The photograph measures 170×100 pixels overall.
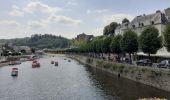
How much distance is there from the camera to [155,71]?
75938mm

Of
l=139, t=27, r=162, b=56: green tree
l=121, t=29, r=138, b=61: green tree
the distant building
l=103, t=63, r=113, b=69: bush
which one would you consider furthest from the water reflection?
the distant building

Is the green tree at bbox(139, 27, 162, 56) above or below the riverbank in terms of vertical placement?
above

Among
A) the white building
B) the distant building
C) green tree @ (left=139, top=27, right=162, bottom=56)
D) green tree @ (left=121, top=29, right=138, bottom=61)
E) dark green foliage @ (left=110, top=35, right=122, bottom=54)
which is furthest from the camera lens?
dark green foliage @ (left=110, top=35, right=122, bottom=54)

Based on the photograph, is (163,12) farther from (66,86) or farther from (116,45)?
(66,86)

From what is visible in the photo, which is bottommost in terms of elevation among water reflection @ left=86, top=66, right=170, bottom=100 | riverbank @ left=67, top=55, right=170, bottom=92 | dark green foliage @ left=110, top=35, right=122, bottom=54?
water reflection @ left=86, top=66, right=170, bottom=100

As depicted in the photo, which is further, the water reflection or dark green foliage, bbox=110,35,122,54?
dark green foliage, bbox=110,35,122,54

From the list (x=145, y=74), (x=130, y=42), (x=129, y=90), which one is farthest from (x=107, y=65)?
(x=129, y=90)

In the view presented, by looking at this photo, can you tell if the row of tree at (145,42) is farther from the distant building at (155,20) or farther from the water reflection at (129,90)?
the distant building at (155,20)

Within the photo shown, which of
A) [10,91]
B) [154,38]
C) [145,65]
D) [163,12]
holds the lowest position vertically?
[10,91]

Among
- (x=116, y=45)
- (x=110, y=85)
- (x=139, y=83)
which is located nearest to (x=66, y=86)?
(x=110, y=85)

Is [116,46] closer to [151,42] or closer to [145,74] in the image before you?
[151,42]

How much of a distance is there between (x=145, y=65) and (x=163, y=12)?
52.1m

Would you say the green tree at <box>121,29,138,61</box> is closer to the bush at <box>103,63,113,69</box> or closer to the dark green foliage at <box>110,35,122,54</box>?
the bush at <box>103,63,113,69</box>

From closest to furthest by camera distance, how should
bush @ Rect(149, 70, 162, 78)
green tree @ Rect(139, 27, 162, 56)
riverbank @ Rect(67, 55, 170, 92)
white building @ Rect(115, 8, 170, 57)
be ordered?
riverbank @ Rect(67, 55, 170, 92) < bush @ Rect(149, 70, 162, 78) < green tree @ Rect(139, 27, 162, 56) < white building @ Rect(115, 8, 170, 57)
